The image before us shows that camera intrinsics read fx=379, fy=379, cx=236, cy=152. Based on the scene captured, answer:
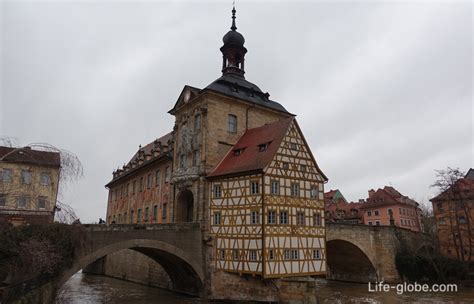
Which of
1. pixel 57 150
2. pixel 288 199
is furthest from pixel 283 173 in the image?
pixel 57 150

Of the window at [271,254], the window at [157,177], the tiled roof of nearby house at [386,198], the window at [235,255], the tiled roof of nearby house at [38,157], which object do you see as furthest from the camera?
the tiled roof of nearby house at [386,198]

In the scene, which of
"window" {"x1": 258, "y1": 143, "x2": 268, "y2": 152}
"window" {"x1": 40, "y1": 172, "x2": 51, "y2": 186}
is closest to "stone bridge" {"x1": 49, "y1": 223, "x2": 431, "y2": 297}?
"window" {"x1": 258, "y1": 143, "x2": 268, "y2": 152}

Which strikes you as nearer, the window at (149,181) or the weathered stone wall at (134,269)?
the weathered stone wall at (134,269)

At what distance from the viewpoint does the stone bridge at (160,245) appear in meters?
17.9

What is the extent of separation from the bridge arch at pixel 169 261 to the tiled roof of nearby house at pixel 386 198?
1497 inches

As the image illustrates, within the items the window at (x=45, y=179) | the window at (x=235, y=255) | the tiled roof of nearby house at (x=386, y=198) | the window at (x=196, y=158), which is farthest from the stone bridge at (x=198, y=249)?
the tiled roof of nearby house at (x=386, y=198)

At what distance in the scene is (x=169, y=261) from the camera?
73.2 feet

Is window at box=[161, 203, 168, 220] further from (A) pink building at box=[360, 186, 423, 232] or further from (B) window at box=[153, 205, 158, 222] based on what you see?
(A) pink building at box=[360, 186, 423, 232]

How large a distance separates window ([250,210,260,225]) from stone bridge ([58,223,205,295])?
3537 millimetres

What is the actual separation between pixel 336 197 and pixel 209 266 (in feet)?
164

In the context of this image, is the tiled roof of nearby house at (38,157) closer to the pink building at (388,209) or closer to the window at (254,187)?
the window at (254,187)

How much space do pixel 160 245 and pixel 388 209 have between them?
4167 centimetres

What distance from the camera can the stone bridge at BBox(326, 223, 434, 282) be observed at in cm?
2847

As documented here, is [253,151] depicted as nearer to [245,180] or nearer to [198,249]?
[245,180]
